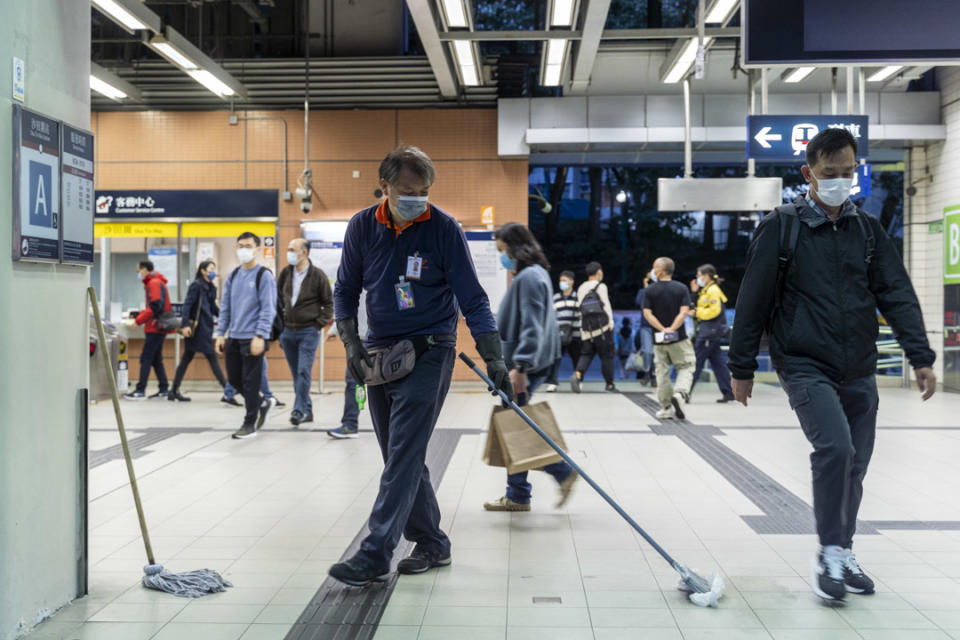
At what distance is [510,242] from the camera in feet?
15.7

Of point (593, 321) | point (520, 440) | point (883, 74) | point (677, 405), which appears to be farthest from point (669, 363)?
point (520, 440)

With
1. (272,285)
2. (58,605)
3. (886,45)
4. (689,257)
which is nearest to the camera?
→ (58,605)

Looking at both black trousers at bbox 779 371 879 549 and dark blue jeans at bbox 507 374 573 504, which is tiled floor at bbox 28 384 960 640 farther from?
black trousers at bbox 779 371 879 549

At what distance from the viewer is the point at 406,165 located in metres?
3.42

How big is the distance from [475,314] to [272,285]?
13.7ft

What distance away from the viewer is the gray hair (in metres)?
3.42

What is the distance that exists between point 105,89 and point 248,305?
17.2 feet

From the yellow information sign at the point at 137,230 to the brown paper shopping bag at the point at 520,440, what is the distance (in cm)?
907

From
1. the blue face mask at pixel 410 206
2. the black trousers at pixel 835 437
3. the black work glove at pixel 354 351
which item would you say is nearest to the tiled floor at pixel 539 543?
the black trousers at pixel 835 437

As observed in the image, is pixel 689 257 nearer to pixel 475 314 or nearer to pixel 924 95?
pixel 924 95

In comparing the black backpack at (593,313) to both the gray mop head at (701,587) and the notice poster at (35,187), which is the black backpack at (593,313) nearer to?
the gray mop head at (701,587)

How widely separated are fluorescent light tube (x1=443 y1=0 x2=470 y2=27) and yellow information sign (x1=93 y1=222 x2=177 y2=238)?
5.54 meters

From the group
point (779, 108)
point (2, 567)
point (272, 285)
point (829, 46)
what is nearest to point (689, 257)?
point (779, 108)

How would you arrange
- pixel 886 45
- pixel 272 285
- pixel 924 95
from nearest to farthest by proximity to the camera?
pixel 886 45 < pixel 272 285 < pixel 924 95
